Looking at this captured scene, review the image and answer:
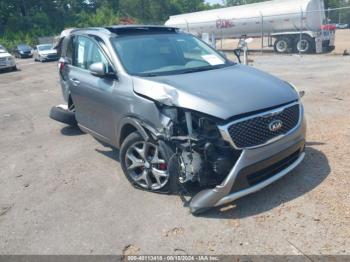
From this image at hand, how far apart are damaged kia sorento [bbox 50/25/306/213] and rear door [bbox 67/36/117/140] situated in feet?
0.05

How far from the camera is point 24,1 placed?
63938mm

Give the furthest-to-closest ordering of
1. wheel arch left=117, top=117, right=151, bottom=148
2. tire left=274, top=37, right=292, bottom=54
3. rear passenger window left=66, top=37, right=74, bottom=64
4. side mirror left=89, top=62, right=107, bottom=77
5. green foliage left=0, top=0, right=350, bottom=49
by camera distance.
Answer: green foliage left=0, top=0, right=350, bottom=49
tire left=274, top=37, right=292, bottom=54
rear passenger window left=66, top=37, right=74, bottom=64
side mirror left=89, top=62, right=107, bottom=77
wheel arch left=117, top=117, right=151, bottom=148

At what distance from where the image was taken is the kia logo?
143 inches

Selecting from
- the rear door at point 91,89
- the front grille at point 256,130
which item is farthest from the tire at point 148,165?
the front grille at point 256,130

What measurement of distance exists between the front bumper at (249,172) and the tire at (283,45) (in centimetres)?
1993

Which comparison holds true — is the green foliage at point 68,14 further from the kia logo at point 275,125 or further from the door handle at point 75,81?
the kia logo at point 275,125

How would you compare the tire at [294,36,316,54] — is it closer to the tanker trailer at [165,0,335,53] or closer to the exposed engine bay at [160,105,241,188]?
the tanker trailer at [165,0,335,53]

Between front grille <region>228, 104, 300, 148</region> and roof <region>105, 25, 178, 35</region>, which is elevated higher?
roof <region>105, 25, 178, 35</region>

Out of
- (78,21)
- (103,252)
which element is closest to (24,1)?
(78,21)

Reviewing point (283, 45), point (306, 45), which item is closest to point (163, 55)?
point (306, 45)

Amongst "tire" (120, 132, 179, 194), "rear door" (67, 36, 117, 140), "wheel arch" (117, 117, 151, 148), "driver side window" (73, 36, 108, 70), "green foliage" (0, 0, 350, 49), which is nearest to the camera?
"tire" (120, 132, 179, 194)

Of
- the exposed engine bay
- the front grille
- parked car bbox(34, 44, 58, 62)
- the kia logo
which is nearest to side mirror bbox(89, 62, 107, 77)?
the exposed engine bay

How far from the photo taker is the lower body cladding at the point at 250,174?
3455 millimetres

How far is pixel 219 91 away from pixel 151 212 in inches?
58.5
